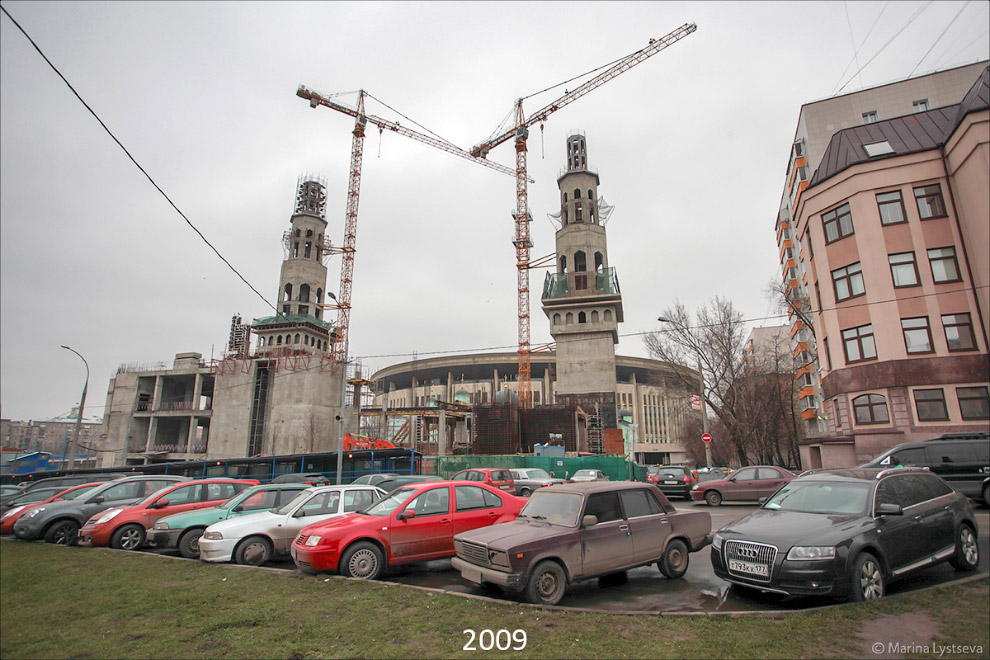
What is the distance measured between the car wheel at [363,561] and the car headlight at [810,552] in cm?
606

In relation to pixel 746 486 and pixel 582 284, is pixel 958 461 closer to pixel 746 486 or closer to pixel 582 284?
pixel 746 486

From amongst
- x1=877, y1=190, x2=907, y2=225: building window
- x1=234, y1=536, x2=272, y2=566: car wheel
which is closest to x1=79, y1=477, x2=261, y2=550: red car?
x1=234, y1=536, x2=272, y2=566: car wheel

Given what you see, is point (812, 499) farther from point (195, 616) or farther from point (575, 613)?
point (195, 616)

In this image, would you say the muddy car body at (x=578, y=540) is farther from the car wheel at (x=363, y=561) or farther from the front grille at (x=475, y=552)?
the car wheel at (x=363, y=561)

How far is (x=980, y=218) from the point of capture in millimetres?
19250

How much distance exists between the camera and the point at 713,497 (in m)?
18.7

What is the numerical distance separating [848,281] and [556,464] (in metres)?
16.8

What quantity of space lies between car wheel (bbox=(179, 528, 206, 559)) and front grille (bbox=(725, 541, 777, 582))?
423 inches

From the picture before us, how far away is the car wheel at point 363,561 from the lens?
8.16 meters

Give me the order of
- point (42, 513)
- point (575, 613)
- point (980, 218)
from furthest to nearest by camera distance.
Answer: point (980, 218) → point (42, 513) → point (575, 613)

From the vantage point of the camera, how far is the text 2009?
16.4 feet

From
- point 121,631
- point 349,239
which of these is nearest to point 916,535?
point 121,631

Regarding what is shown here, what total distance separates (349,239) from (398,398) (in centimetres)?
4665

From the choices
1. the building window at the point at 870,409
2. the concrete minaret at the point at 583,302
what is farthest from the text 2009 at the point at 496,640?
the concrete minaret at the point at 583,302
